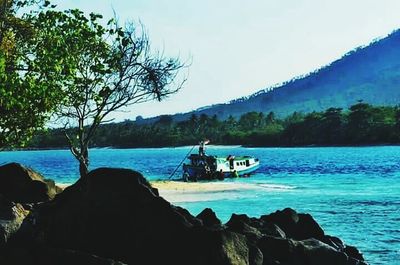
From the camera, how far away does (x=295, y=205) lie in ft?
136

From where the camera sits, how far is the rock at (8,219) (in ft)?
45.3

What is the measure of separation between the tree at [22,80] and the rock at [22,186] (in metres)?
2.03

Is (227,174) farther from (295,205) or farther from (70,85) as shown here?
(70,85)

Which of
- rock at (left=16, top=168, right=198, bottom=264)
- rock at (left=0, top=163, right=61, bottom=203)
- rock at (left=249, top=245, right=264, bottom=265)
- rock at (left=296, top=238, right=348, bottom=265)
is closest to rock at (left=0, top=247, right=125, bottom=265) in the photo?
rock at (left=16, top=168, right=198, bottom=264)

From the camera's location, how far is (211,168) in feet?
248

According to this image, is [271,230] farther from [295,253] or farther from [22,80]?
[22,80]

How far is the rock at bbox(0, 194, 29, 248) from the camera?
45.3 ft

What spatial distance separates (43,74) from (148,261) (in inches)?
511

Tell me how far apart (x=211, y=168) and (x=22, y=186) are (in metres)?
53.4

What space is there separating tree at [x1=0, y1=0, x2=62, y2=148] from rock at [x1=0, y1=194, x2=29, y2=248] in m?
6.76

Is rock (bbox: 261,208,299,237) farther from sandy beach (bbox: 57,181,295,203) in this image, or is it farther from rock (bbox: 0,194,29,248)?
sandy beach (bbox: 57,181,295,203)

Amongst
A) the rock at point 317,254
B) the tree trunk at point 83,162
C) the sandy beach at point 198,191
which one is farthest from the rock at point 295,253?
the sandy beach at point 198,191

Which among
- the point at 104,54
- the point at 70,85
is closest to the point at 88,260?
the point at 70,85

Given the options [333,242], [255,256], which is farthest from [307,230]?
[255,256]
